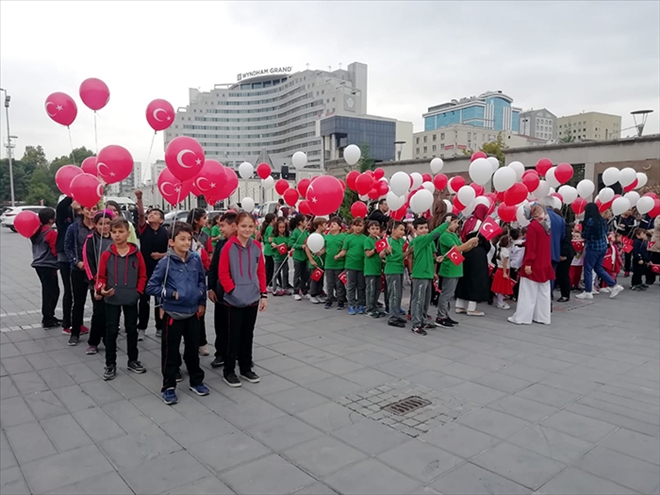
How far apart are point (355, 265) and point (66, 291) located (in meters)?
4.22

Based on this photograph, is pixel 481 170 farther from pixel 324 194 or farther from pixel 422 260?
pixel 324 194

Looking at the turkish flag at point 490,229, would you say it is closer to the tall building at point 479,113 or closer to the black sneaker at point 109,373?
the black sneaker at point 109,373

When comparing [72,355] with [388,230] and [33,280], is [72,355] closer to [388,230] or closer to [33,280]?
[388,230]

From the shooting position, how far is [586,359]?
18.4ft

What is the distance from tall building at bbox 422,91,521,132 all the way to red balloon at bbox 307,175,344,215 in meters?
121

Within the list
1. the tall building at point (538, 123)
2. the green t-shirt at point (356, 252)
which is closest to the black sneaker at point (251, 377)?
the green t-shirt at point (356, 252)

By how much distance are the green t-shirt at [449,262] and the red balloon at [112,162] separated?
4.36m

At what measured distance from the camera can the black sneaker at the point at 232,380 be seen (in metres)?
4.66

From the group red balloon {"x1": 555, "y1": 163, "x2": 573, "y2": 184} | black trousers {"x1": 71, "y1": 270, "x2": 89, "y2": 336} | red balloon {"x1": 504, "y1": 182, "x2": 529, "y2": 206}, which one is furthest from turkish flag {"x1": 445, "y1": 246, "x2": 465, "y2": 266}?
black trousers {"x1": 71, "y1": 270, "x2": 89, "y2": 336}

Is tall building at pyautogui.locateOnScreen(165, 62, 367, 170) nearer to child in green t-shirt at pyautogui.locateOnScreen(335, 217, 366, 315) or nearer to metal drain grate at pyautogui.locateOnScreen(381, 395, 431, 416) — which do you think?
child in green t-shirt at pyautogui.locateOnScreen(335, 217, 366, 315)

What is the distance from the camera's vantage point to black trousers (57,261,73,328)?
6520mm

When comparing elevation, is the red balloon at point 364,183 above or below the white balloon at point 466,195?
above

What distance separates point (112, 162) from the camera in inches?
201

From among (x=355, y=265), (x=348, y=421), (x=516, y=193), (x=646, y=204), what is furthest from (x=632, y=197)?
(x=348, y=421)
